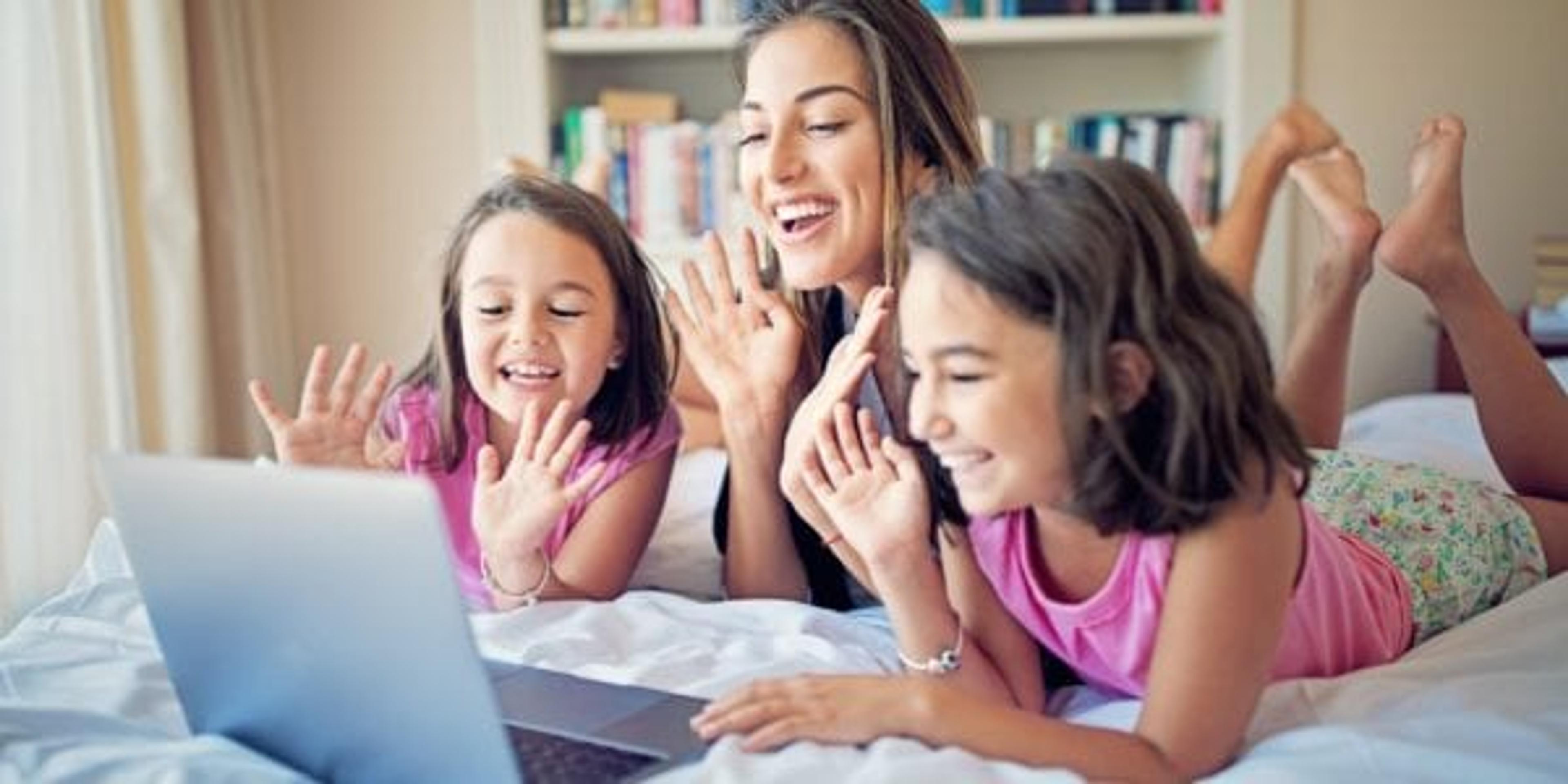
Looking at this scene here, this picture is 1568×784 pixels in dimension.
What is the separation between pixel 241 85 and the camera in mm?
2695

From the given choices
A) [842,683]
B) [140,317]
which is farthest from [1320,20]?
[842,683]

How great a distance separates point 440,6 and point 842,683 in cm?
223

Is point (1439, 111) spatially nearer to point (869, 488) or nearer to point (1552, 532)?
point (1552, 532)

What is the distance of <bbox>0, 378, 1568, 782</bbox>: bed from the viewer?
3.04ft

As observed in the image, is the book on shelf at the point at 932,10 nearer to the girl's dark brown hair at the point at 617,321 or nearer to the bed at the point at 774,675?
the girl's dark brown hair at the point at 617,321

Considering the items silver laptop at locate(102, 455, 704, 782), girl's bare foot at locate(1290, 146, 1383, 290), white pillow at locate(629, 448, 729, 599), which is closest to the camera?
silver laptop at locate(102, 455, 704, 782)

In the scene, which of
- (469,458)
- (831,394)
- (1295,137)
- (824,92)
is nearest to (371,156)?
(469,458)

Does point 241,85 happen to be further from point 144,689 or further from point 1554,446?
point 1554,446

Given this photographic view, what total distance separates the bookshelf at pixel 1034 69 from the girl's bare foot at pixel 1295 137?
2.52 ft

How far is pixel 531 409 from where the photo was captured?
4.45ft

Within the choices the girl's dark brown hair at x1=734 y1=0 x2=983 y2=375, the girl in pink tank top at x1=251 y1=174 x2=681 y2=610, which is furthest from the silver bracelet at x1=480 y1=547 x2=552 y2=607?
the girl's dark brown hair at x1=734 y1=0 x2=983 y2=375

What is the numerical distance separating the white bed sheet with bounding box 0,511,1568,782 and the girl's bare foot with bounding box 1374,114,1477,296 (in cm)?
44

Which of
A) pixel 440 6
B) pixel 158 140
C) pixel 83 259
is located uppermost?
pixel 440 6

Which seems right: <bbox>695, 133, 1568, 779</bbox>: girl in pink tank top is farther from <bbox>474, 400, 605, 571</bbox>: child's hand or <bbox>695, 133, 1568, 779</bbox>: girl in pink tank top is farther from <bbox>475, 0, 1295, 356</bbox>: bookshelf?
<bbox>475, 0, 1295, 356</bbox>: bookshelf
